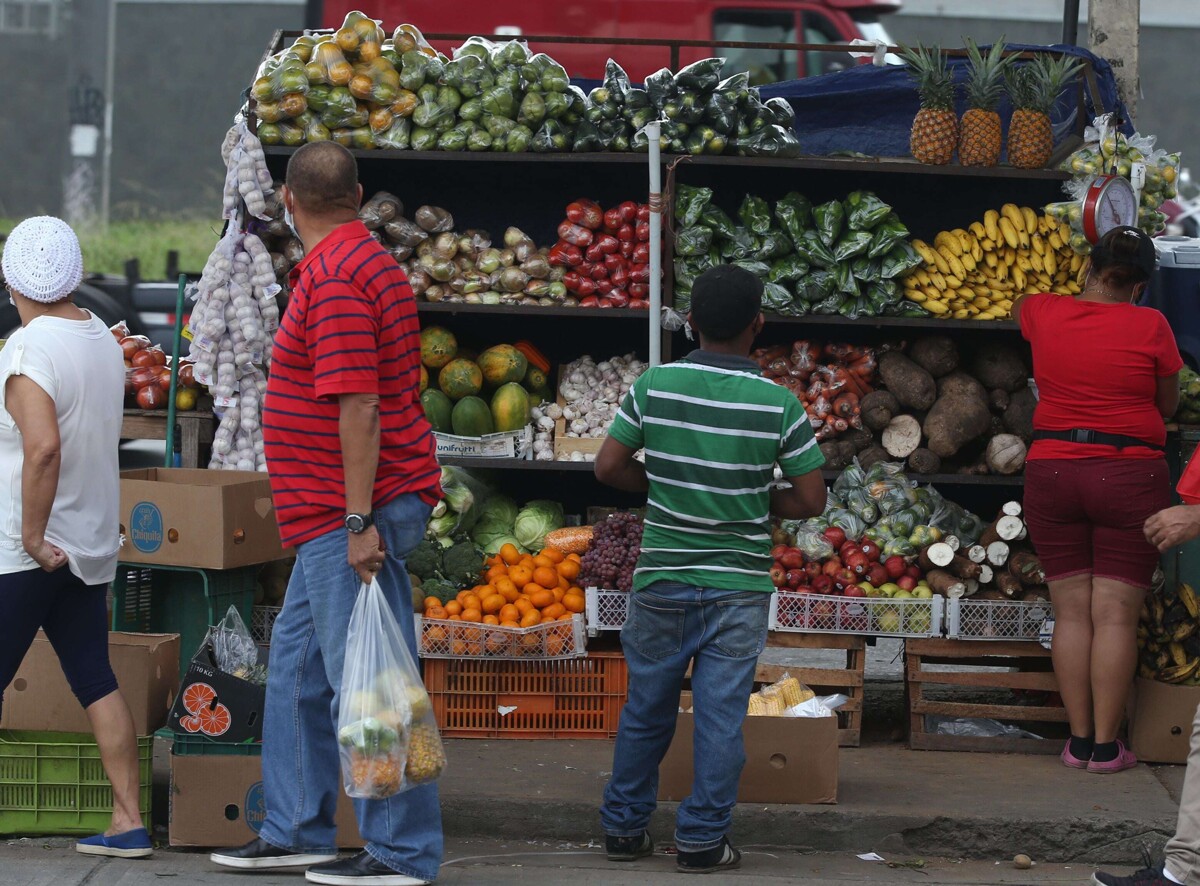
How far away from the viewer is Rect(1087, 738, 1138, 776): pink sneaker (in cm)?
537

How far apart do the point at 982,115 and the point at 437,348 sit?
246cm

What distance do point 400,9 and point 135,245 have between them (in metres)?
10.1

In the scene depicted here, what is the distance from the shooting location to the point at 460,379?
20.7ft

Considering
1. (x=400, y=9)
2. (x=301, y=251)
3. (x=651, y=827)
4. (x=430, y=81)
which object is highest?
(x=400, y=9)

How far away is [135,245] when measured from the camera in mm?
19812

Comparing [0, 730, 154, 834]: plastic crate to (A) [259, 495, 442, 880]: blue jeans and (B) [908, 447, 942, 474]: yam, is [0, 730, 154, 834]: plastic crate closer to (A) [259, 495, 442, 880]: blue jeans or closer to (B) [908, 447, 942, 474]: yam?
(A) [259, 495, 442, 880]: blue jeans

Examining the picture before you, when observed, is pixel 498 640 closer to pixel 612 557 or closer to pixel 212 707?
pixel 612 557

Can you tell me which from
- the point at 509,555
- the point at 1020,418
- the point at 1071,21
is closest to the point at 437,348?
the point at 509,555

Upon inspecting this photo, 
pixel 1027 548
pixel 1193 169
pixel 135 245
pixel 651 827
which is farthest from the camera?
pixel 1193 169

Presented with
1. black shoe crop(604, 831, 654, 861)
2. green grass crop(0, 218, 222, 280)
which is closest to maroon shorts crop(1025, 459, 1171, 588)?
black shoe crop(604, 831, 654, 861)

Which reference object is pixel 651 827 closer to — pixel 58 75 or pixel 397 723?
pixel 397 723

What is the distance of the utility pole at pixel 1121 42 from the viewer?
639 centimetres

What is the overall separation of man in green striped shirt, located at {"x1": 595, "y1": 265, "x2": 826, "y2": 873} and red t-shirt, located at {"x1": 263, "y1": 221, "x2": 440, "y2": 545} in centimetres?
63

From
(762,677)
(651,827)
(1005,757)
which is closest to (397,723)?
(651,827)
